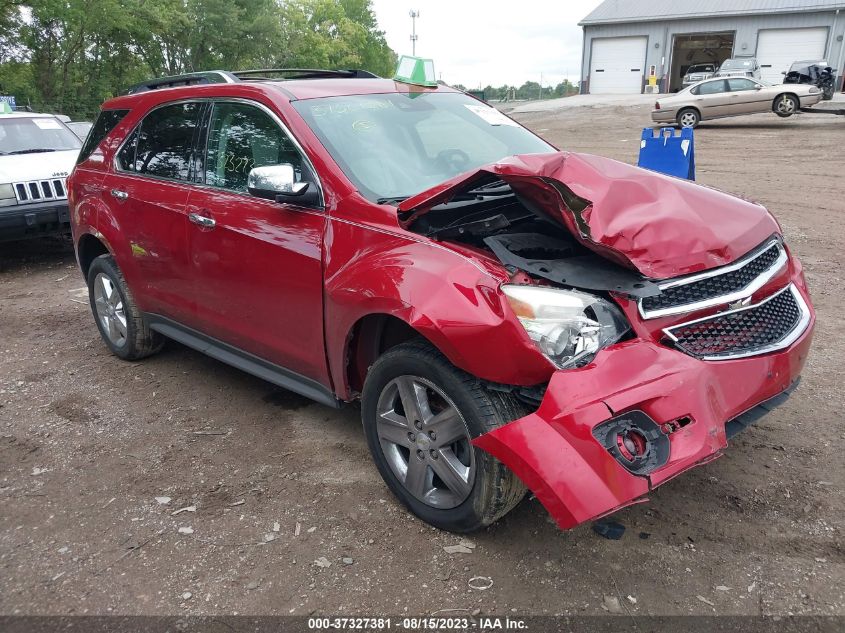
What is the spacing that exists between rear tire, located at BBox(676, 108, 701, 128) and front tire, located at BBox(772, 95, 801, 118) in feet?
7.19

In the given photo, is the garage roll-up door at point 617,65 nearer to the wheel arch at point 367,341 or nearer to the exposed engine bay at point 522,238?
the exposed engine bay at point 522,238

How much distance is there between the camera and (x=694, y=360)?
2.39 meters

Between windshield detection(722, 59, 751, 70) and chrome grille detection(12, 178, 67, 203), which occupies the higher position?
windshield detection(722, 59, 751, 70)

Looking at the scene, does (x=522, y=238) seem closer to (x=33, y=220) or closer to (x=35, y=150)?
(x=33, y=220)

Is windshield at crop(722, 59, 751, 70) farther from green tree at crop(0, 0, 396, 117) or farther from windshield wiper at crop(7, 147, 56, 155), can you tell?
windshield wiper at crop(7, 147, 56, 155)

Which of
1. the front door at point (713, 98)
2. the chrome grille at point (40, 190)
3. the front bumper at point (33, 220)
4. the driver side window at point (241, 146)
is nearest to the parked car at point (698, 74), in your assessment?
the front door at point (713, 98)

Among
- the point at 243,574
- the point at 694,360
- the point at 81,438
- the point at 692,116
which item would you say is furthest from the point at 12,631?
the point at 692,116

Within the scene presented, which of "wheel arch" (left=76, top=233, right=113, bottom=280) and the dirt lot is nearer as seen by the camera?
the dirt lot

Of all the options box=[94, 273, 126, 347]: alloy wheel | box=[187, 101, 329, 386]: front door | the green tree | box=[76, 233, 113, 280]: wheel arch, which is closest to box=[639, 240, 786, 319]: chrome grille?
box=[187, 101, 329, 386]: front door

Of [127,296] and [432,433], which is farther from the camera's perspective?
[127,296]

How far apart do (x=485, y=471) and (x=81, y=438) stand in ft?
8.41

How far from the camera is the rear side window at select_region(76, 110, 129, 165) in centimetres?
471

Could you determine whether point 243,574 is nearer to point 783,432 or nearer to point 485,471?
point 485,471

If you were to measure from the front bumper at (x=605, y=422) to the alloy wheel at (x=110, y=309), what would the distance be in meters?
3.45
